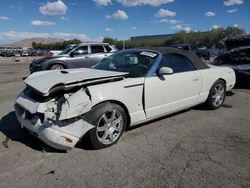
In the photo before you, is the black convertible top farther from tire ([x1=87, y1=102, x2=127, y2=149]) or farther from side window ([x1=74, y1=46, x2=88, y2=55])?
side window ([x1=74, y1=46, x2=88, y2=55])

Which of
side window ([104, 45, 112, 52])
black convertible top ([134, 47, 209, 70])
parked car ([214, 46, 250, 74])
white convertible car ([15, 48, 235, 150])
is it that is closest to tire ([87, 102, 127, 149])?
white convertible car ([15, 48, 235, 150])

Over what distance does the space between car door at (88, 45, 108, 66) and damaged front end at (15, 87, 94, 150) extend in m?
8.49

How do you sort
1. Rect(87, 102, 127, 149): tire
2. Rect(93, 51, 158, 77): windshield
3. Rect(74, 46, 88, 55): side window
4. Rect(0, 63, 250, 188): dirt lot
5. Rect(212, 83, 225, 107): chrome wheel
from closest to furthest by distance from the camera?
1. Rect(0, 63, 250, 188): dirt lot
2. Rect(87, 102, 127, 149): tire
3. Rect(93, 51, 158, 77): windshield
4. Rect(212, 83, 225, 107): chrome wheel
5. Rect(74, 46, 88, 55): side window

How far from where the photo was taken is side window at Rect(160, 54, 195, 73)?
15.0 ft

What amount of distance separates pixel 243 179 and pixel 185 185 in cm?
70

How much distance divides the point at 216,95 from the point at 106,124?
310cm

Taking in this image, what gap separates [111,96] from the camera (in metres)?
3.58

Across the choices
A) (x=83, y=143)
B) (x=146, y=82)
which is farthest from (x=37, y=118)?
(x=146, y=82)

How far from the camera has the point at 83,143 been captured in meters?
3.78

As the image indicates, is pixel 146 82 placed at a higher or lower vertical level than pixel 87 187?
higher

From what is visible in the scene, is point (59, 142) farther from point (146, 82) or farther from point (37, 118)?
point (146, 82)

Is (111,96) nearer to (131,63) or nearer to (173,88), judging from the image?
(131,63)

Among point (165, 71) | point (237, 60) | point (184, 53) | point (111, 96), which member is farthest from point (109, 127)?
point (237, 60)

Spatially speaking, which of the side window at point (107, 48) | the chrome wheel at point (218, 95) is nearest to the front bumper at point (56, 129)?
the chrome wheel at point (218, 95)
